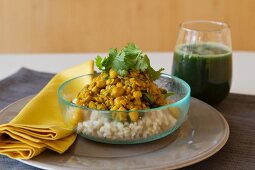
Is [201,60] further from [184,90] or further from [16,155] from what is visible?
[16,155]

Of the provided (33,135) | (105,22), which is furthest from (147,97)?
(105,22)

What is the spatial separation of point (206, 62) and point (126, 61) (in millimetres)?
273

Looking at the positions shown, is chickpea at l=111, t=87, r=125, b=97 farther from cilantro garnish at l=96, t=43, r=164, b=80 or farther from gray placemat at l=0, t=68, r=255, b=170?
gray placemat at l=0, t=68, r=255, b=170

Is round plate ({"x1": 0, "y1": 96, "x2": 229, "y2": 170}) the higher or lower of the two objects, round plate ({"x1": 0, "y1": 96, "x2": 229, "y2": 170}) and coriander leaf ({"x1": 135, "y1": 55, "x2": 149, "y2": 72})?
the lower

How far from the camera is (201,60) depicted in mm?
981

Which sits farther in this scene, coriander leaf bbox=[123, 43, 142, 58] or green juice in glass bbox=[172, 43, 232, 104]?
green juice in glass bbox=[172, 43, 232, 104]

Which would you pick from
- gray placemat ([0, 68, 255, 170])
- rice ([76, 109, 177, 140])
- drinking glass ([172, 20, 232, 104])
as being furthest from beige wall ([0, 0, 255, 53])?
rice ([76, 109, 177, 140])

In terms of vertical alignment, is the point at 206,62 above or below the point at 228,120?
above

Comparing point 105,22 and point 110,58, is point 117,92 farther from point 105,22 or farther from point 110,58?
point 105,22

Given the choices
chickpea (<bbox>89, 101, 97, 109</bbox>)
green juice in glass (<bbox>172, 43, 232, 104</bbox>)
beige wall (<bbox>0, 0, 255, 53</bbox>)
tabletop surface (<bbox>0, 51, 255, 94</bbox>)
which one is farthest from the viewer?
beige wall (<bbox>0, 0, 255, 53</bbox>)

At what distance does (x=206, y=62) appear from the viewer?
979 millimetres

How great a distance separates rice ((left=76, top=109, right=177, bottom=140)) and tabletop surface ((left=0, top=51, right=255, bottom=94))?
1.61 feet

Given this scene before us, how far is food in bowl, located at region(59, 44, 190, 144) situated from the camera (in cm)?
72

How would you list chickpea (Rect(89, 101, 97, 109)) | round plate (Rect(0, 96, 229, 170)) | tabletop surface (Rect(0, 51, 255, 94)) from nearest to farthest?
1. round plate (Rect(0, 96, 229, 170))
2. chickpea (Rect(89, 101, 97, 109))
3. tabletop surface (Rect(0, 51, 255, 94))
